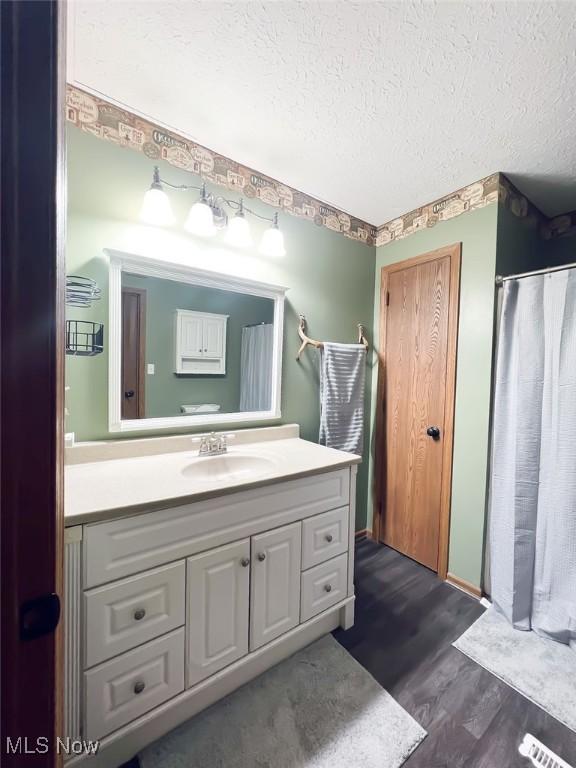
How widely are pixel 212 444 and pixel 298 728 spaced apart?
1105mm

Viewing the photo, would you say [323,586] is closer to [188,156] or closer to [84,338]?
[84,338]

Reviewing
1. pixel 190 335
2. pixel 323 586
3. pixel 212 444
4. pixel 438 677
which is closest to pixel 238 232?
pixel 190 335

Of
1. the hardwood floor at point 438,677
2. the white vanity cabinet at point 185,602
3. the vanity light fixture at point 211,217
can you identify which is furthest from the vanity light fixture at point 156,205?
the hardwood floor at point 438,677

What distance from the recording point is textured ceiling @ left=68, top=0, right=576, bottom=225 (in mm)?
978

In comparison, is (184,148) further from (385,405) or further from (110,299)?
(385,405)

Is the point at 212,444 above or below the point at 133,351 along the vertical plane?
below

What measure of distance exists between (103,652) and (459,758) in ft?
3.96

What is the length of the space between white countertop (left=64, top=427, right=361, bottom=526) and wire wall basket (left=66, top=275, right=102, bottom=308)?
0.59 m

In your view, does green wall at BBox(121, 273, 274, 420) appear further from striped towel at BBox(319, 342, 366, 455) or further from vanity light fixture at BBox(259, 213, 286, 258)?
striped towel at BBox(319, 342, 366, 455)

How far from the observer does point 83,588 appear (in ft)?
2.90

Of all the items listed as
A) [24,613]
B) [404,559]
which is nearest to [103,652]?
[24,613]

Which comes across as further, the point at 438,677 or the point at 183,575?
the point at 438,677

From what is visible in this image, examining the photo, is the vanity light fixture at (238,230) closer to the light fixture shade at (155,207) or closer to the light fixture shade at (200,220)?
the light fixture shade at (200,220)

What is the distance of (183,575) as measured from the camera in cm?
105
